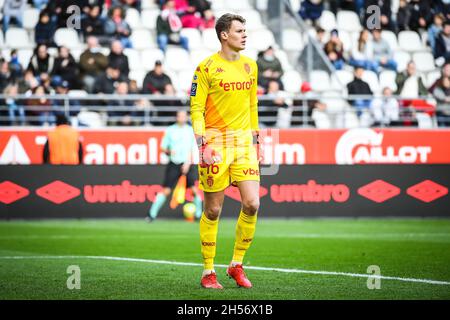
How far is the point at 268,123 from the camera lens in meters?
23.2

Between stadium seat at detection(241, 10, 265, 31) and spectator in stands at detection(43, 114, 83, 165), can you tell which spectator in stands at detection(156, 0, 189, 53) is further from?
spectator in stands at detection(43, 114, 83, 165)

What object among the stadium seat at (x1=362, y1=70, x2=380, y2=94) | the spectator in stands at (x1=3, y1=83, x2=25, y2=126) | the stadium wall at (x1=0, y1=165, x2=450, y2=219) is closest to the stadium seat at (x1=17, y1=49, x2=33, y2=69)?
the spectator in stands at (x1=3, y1=83, x2=25, y2=126)

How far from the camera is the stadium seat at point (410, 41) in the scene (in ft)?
88.4

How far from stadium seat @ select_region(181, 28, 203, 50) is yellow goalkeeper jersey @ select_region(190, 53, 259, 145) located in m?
15.7

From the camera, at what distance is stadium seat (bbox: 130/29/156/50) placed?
25078mm

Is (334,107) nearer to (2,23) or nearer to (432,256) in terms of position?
(2,23)

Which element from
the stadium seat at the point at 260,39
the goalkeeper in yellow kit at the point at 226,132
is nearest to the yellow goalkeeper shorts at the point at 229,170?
the goalkeeper in yellow kit at the point at 226,132

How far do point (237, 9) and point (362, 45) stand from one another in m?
3.52

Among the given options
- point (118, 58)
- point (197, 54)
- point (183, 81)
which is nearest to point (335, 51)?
point (197, 54)

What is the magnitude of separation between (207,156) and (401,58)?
18.5 m

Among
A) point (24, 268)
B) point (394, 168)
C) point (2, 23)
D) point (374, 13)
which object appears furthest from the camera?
point (374, 13)

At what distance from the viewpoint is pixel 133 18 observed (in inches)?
995

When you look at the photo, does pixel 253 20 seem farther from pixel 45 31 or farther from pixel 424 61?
pixel 45 31

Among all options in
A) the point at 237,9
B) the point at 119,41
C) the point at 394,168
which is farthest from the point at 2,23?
the point at 394,168
